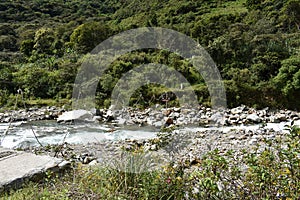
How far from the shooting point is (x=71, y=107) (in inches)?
488

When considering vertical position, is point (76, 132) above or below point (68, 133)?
below

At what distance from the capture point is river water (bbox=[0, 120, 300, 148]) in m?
7.59

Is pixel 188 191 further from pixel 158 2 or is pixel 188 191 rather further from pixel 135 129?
pixel 158 2

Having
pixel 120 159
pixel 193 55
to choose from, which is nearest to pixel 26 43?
pixel 193 55

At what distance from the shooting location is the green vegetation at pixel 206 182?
72.9 inches

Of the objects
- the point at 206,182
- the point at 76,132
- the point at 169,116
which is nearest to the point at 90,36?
the point at 169,116

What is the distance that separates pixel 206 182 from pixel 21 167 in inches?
72.7

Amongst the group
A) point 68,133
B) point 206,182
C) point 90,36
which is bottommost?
point 68,133

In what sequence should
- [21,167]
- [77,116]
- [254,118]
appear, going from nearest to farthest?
1. [21,167]
2. [254,118]
3. [77,116]

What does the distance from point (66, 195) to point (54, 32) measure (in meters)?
24.9

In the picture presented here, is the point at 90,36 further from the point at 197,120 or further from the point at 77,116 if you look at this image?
the point at 197,120

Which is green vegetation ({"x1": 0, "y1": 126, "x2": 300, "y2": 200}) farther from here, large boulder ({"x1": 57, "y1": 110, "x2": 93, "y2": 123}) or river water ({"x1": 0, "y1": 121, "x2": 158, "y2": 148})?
large boulder ({"x1": 57, "y1": 110, "x2": 93, "y2": 123})

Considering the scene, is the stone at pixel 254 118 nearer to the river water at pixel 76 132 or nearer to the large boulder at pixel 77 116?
the river water at pixel 76 132

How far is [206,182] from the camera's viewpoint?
173cm
